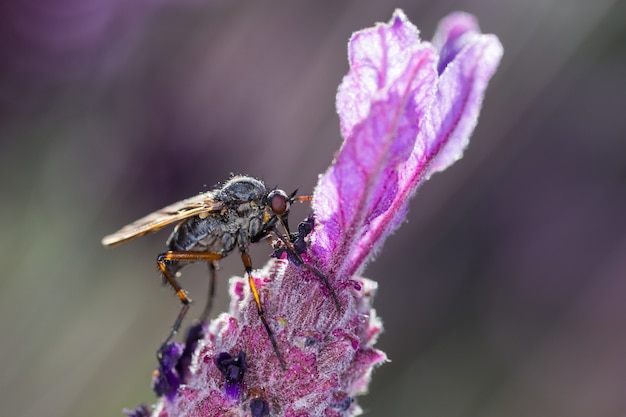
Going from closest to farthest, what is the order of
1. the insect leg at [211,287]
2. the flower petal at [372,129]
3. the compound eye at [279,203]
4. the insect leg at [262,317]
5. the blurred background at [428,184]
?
1. the flower petal at [372,129]
2. the insect leg at [262,317]
3. the compound eye at [279,203]
4. the insect leg at [211,287]
5. the blurred background at [428,184]

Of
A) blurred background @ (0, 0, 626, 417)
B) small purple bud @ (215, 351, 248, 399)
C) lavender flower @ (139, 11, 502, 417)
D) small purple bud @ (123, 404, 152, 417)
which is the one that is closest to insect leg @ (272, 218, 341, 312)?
lavender flower @ (139, 11, 502, 417)

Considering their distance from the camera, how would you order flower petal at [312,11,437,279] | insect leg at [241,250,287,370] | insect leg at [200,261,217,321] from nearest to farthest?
flower petal at [312,11,437,279]
insect leg at [241,250,287,370]
insect leg at [200,261,217,321]

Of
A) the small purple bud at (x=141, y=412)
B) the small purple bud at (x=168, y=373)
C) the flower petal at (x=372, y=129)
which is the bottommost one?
the small purple bud at (x=141, y=412)

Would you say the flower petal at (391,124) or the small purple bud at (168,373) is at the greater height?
the flower petal at (391,124)

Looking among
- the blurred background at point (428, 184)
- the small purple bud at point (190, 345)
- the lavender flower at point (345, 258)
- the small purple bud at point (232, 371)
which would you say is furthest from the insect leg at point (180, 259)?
the blurred background at point (428, 184)

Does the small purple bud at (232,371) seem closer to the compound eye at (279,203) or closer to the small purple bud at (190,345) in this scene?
the small purple bud at (190,345)

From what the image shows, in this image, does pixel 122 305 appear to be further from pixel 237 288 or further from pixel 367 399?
pixel 237 288

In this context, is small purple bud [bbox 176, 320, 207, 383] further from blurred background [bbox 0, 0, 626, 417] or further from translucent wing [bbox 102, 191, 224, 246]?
blurred background [bbox 0, 0, 626, 417]
